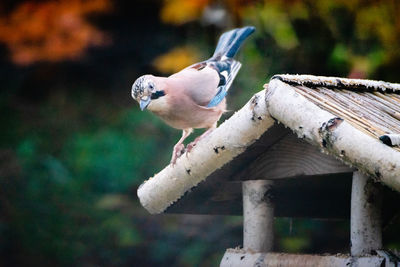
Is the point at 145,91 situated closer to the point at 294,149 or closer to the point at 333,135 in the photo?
the point at 294,149

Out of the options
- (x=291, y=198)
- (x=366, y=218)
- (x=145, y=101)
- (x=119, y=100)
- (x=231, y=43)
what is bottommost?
(x=366, y=218)

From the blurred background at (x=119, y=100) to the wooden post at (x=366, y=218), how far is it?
3.03 m

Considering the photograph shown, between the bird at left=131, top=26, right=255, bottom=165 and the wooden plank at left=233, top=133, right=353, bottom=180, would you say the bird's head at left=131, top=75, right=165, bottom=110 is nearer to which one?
the bird at left=131, top=26, right=255, bottom=165

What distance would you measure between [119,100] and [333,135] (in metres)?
4.14

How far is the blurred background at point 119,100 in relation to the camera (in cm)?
507

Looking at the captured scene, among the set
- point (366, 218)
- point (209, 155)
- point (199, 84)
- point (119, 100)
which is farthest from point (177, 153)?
point (119, 100)

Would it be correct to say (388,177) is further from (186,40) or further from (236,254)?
(186,40)

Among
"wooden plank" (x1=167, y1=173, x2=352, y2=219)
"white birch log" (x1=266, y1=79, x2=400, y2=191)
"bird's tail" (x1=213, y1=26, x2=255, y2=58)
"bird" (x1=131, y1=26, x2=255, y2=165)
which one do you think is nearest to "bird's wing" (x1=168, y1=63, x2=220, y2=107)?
"bird" (x1=131, y1=26, x2=255, y2=165)

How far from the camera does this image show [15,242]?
18.1 ft

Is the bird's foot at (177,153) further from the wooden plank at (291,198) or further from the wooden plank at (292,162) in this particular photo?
the wooden plank at (292,162)

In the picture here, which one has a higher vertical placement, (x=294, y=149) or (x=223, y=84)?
(x=223, y=84)

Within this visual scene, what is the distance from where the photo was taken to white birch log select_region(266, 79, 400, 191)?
5.24 ft

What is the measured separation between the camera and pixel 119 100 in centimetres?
573

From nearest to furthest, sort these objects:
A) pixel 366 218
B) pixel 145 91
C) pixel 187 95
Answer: pixel 366 218, pixel 145 91, pixel 187 95
